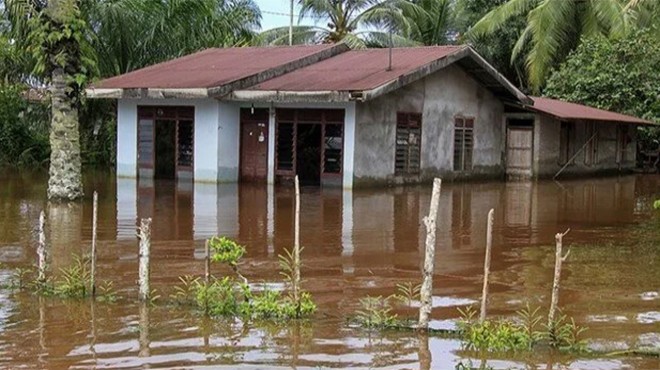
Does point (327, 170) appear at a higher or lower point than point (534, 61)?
lower

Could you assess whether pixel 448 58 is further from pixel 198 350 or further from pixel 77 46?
pixel 198 350

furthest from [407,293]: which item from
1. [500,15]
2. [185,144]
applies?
[500,15]

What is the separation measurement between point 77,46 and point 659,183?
18256 mm

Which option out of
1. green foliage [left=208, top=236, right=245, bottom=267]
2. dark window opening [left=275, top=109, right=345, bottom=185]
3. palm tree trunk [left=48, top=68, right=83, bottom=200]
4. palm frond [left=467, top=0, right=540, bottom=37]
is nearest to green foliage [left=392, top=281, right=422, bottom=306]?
green foliage [left=208, top=236, right=245, bottom=267]

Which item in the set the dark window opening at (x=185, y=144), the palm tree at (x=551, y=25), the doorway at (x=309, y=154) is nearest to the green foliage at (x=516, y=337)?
the doorway at (x=309, y=154)

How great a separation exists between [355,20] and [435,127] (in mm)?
11497

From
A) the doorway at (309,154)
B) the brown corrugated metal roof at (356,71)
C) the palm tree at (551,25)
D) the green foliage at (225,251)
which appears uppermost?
the palm tree at (551,25)

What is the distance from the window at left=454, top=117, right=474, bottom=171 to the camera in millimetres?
25750

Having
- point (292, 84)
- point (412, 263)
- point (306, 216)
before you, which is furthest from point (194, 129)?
point (412, 263)

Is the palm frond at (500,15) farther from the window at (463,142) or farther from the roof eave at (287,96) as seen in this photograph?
the roof eave at (287,96)

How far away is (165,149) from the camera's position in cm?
2539

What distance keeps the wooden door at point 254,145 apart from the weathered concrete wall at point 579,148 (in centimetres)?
889

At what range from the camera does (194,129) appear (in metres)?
23.5

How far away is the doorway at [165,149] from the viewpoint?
988 inches
